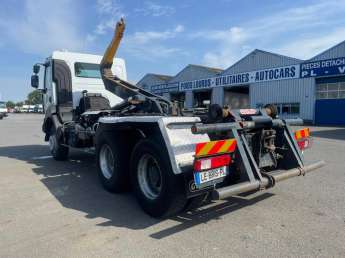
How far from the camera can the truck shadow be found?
4.03m

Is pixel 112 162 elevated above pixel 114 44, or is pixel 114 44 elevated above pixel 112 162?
pixel 114 44

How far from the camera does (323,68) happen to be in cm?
2475

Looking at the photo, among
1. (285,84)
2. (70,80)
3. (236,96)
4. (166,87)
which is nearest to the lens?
(70,80)

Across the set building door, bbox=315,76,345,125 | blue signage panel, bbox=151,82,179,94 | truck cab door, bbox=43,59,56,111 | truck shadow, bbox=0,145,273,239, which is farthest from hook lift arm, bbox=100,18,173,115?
blue signage panel, bbox=151,82,179,94

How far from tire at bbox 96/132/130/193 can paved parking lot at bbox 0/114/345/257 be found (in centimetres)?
19

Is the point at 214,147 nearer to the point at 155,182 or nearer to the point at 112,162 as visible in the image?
the point at 155,182

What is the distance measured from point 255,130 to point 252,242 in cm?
190

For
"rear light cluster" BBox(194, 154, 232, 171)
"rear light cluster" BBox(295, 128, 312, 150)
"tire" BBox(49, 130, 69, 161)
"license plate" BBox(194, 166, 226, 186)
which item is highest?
"rear light cluster" BBox(295, 128, 312, 150)

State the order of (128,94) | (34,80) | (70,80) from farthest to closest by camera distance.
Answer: (34,80) < (70,80) < (128,94)

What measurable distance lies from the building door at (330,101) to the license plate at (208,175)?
24196 millimetres

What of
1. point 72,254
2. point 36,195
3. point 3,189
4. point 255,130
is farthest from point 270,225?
point 3,189

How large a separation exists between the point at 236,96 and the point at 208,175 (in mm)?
31870

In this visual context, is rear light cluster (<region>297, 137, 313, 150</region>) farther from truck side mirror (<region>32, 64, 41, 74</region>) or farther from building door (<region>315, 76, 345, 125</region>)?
building door (<region>315, 76, 345, 125</region>)

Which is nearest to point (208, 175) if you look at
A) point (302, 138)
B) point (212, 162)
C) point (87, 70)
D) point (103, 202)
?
point (212, 162)
